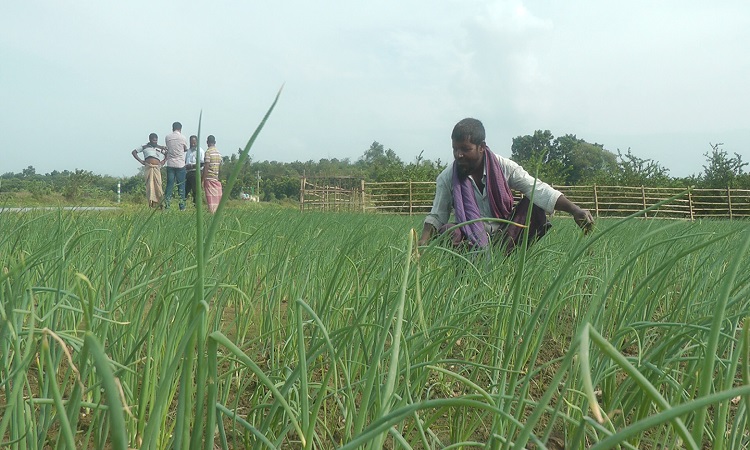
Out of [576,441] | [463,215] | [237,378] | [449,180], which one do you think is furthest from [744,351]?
[449,180]

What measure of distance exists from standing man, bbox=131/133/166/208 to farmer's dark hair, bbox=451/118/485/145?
4.73 metres

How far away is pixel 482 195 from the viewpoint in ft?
10.2

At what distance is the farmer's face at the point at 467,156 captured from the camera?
2834 millimetres

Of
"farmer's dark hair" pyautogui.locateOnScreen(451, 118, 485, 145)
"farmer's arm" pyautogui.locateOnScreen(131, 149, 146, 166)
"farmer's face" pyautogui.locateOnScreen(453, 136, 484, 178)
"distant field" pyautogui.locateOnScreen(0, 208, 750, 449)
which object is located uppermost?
"farmer's arm" pyautogui.locateOnScreen(131, 149, 146, 166)

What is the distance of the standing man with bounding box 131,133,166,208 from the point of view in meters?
7.01

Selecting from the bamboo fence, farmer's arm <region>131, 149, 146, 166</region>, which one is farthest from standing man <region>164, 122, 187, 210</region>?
the bamboo fence

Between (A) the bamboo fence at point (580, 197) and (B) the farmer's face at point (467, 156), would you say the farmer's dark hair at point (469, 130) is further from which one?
(A) the bamboo fence at point (580, 197)

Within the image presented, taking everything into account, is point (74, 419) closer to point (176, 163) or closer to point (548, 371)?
point (548, 371)

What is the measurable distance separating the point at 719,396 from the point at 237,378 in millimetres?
1124

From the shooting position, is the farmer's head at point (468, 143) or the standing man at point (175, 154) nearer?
the farmer's head at point (468, 143)

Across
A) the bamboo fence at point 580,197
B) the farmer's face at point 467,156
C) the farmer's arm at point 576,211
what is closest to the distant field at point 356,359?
the farmer's arm at point 576,211

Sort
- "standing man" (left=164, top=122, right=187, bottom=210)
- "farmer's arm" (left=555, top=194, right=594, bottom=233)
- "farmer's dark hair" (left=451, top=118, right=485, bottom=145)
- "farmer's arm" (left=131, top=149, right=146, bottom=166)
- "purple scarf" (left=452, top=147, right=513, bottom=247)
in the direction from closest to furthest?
"farmer's arm" (left=555, top=194, right=594, bottom=233) < "farmer's dark hair" (left=451, top=118, right=485, bottom=145) < "purple scarf" (left=452, top=147, right=513, bottom=247) < "farmer's arm" (left=131, top=149, right=146, bottom=166) < "standing man" (left=164, top=122, right=187, bottom=210)

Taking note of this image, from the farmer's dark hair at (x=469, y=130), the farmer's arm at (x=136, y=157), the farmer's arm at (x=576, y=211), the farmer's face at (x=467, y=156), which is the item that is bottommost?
the farmer's arm at (x=576, y=211)

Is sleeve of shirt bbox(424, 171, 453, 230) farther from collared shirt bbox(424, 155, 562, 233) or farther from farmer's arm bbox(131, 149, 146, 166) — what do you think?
farmer's arm bbox(131, 149, 146, 166)
